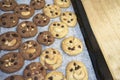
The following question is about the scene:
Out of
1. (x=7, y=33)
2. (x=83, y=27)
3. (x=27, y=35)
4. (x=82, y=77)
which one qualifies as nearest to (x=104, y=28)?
(x=83, y=27)

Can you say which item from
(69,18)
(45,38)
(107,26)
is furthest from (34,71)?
(107,26)

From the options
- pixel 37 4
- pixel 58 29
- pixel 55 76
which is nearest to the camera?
pixel 55 76

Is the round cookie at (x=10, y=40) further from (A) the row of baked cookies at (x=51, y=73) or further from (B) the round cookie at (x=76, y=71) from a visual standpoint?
(B) the round cookie at (x=76, y=71)

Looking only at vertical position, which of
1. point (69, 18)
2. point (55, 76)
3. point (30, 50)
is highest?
point (69, 18)

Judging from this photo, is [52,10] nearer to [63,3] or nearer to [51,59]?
[63,3]

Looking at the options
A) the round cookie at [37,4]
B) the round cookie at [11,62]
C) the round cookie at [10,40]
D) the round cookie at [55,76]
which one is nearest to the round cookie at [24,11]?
the round cookie at [37,4]

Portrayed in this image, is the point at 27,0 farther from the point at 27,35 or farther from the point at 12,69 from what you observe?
the point at 12,69
